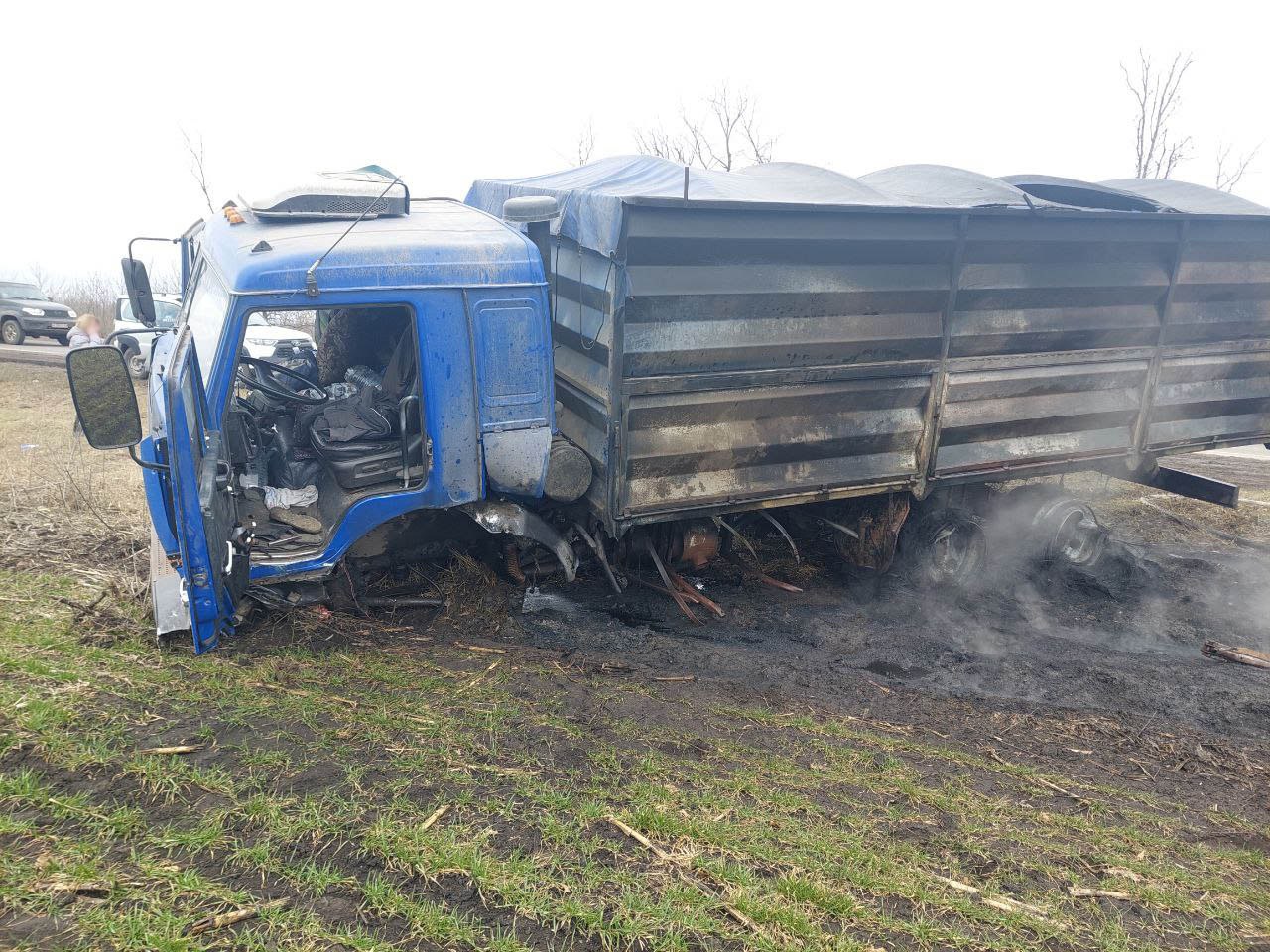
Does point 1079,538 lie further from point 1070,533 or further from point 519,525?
point 519,525

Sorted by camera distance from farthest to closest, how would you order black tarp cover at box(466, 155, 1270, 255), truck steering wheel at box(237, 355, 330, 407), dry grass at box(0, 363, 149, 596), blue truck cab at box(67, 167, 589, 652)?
dry grass at box(0, 363, 149, 596) < black tarp cover at box(466, 155, 1270, 255) < truck steering wheel at box(237, 355, 330, 407) < blue truck cab at box(67, 167, 589, 652)

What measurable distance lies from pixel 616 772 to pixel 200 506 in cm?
224

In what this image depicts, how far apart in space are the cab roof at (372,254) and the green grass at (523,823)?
1.95m

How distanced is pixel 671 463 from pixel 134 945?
11.4 ft

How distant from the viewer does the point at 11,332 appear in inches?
678

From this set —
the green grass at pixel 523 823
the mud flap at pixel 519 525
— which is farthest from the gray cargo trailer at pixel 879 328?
the green grass at pixel 523 823

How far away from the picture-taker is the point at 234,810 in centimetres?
303

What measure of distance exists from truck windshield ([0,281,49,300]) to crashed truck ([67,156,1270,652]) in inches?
614

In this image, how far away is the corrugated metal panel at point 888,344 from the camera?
16.0 feet

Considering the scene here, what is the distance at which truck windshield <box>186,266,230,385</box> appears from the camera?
418 centimetres

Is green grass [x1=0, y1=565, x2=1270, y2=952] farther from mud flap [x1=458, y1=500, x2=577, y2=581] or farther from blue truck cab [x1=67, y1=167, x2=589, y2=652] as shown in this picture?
mud flap [x1=458, y1=500, x2=577, y2=581]

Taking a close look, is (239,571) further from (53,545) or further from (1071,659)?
(1071,659)

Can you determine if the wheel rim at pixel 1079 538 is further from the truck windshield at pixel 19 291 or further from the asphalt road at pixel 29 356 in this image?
the truck windshield at pixel 19 291

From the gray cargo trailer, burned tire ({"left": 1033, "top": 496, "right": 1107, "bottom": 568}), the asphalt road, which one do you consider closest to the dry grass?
the gray cargo trailer
